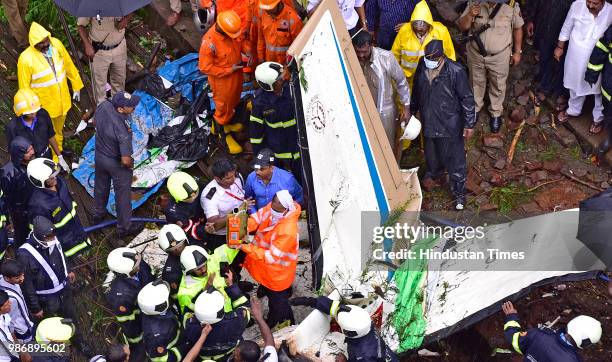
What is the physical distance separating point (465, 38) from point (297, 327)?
4093 mm

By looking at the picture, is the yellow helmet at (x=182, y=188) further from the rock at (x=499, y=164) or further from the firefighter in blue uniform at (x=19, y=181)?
the rock at (x=499, y=164)

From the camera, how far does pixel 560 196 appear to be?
9.55m

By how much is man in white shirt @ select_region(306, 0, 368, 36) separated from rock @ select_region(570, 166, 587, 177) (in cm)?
→ 266

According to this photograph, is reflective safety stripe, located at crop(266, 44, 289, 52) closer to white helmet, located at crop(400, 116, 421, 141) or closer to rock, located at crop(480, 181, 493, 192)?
white helmet, located at crop(400, 116, 421, 141)

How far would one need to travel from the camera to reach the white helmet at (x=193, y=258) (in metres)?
7.07

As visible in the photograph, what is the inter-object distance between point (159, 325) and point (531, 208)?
14.0ft

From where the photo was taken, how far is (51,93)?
30.9ft

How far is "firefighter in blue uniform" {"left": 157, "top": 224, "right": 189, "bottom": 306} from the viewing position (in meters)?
7.41

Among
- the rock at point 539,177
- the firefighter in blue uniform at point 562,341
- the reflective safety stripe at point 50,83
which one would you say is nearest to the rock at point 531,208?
the rock at point 539,177

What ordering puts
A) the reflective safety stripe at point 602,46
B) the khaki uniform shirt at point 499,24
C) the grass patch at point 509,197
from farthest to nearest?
the grass patch at point 509,197
the khaki uniform shirt at point 499,24
the reflective safety stripe at point 602,46

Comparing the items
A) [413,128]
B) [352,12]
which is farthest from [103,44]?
[413,128]

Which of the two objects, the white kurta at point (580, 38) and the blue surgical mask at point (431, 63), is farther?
the white kurta at point (580, 38)

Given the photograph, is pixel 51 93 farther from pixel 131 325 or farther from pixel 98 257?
pixel 131 325

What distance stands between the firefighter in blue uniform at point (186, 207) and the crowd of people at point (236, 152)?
1 centimetres
